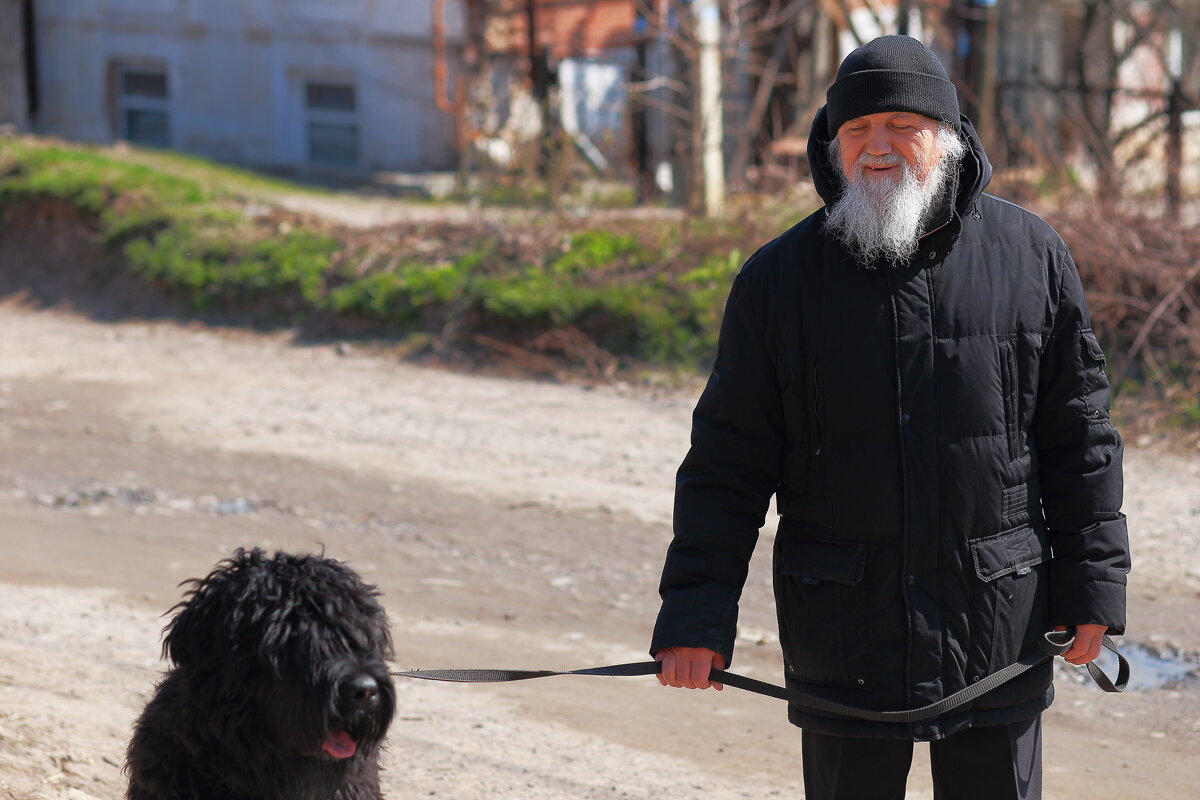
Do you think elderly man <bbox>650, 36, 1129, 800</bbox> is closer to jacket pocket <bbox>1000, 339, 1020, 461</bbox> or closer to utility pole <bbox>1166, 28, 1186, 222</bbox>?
jacket pocket <bbox>1000, 339, 1020, 461</bbox>

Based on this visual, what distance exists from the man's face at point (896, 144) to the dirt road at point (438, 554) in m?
2.46

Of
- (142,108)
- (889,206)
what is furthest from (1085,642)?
(142,108)

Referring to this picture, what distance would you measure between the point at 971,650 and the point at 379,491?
20.2ft

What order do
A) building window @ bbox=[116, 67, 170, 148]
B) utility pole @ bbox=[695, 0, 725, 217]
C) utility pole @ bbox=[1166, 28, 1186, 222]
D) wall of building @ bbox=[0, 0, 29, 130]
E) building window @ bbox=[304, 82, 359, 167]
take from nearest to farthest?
utility pole @ bbox=[1166, 28, 1186, 222] < utility pole @ bbox=[695, 0, 725, 217] < building window @ bbox=[304, 82, 359, 167] < wall of building @ bbox=[0, 0, 29, 130] < building window @ bbox=[116, 67, 170, 148]

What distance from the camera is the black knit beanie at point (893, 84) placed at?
2963 millimetres

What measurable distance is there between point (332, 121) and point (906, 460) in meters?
20.4

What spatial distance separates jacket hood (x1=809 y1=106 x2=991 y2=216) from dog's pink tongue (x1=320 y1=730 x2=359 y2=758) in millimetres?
1602

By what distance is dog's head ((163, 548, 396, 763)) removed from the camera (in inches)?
116

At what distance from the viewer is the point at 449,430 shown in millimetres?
10164

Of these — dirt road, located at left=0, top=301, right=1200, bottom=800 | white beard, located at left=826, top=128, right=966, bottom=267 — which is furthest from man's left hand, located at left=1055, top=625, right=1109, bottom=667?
dirt road, located at left=0, top=301, right=1200, bottom=800

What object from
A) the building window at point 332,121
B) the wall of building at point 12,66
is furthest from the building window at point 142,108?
the building window at point 332,121

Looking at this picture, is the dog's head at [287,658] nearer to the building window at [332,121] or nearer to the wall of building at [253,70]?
the wall of building at [253,70]

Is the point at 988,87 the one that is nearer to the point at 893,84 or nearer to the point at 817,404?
the point at 893,84

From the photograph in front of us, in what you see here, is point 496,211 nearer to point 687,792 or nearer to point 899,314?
point 687,792
